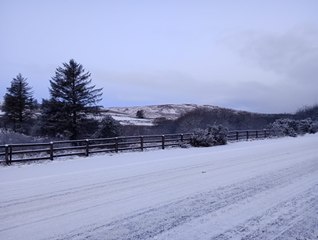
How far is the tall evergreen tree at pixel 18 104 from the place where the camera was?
182 feet

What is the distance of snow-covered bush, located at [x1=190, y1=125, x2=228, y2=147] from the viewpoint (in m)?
28.2

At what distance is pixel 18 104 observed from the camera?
56.1m

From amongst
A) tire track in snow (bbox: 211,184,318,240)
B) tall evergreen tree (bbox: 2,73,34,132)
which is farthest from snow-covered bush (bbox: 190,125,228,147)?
tall evergreen tree (bbox: 2,73,34,132)

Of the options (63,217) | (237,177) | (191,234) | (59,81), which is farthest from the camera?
(59,81)

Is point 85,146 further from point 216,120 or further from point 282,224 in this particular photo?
point 216,120

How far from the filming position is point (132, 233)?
627cm

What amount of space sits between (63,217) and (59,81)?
38.3 metres

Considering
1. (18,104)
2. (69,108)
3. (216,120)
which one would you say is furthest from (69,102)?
(216,120)

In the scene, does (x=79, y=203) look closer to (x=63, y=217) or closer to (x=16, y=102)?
(x=63, y=217)

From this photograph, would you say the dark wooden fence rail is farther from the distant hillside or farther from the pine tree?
the distant hillside

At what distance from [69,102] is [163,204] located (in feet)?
121

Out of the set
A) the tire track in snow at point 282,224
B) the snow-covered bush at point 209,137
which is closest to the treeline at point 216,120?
the snow-covered bush at point 209,137

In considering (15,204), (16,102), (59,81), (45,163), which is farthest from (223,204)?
(16,102)

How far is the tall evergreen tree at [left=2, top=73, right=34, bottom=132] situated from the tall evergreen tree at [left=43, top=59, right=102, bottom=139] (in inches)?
575
